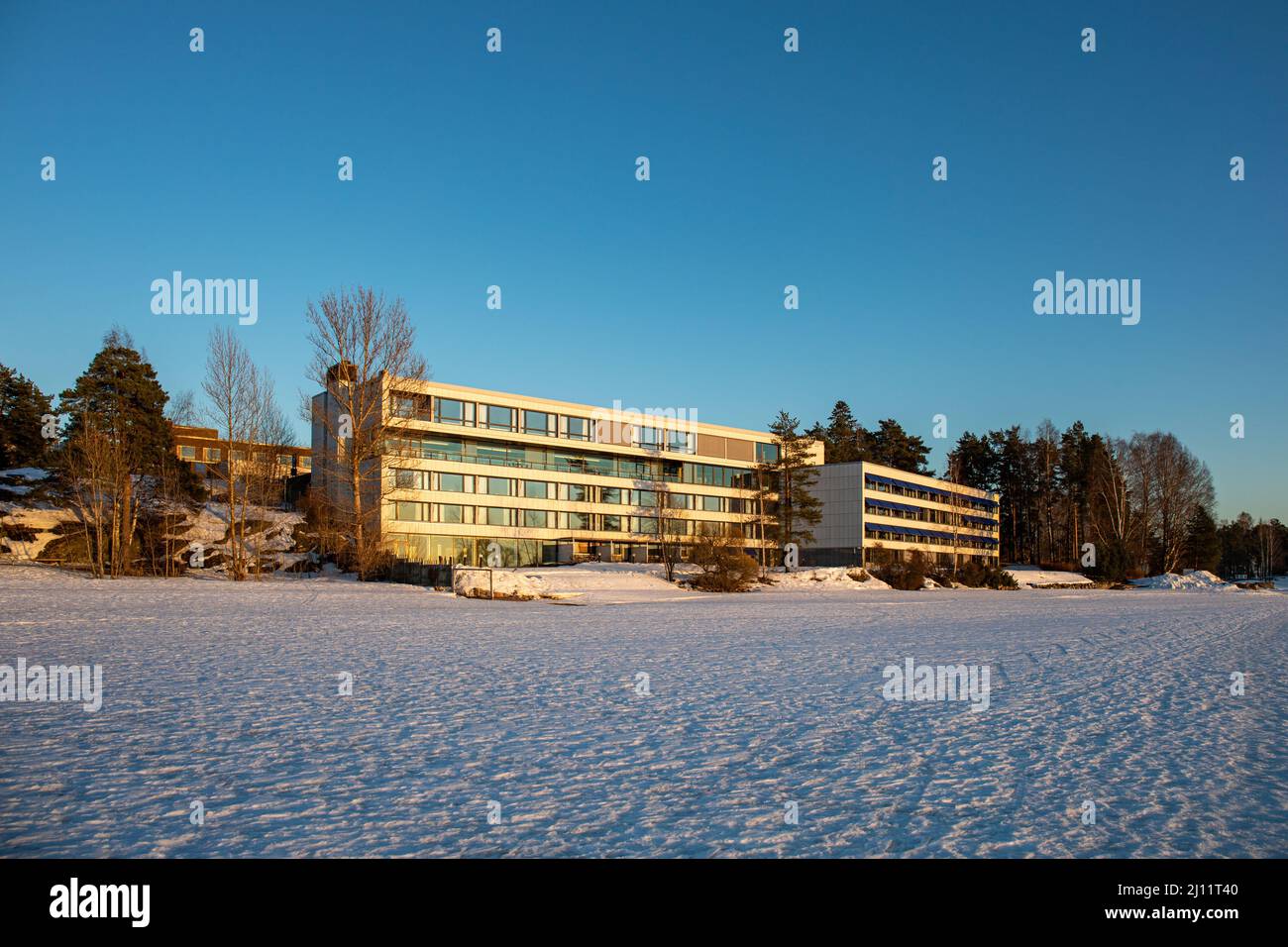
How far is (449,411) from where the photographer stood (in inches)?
2613

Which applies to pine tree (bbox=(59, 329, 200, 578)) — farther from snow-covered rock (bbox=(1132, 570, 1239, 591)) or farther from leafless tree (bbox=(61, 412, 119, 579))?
snow-covered rock (bbox=(1132, 570, 1239, 591))

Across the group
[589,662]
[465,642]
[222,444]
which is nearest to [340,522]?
[222,444]

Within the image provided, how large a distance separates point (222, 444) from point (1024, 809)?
204 feet

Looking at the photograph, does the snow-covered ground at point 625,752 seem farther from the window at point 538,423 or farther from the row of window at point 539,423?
the window at point 538,423

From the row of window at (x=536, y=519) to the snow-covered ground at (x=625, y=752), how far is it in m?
42.0

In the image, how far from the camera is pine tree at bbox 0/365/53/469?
211ft

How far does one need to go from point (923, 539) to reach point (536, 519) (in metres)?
54.3

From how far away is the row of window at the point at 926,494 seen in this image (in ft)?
308

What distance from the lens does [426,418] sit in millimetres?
64188

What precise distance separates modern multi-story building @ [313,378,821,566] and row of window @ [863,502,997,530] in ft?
52.5

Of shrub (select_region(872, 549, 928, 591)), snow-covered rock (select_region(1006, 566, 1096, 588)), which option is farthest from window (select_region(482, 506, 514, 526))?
snow-covered rock (select_region(1006, 566, 1096, 588))

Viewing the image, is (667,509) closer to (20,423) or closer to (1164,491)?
(20,423)
